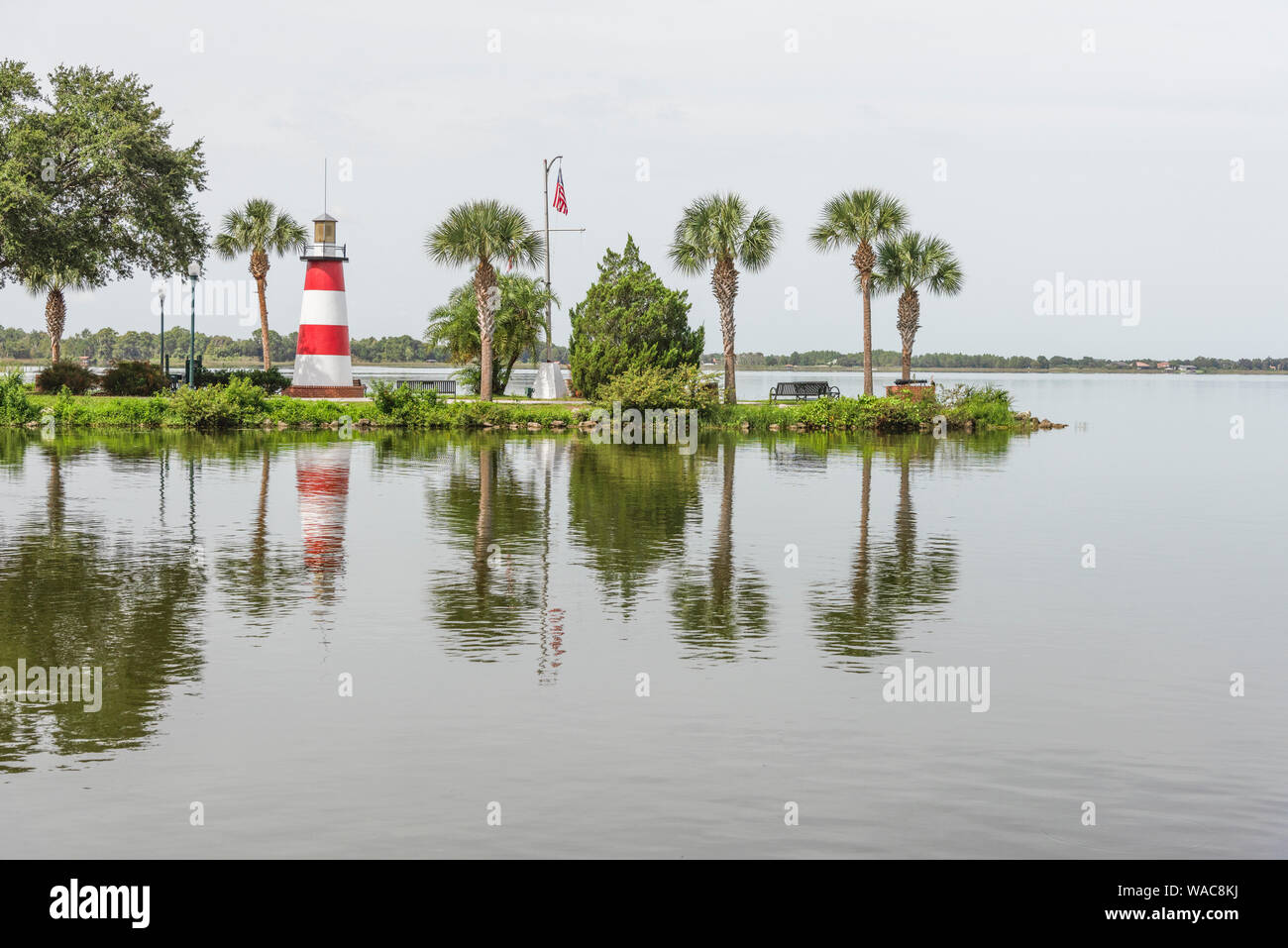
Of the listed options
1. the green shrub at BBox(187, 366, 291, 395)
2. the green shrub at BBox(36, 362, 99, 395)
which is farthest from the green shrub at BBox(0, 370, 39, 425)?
the green shrub at BBox(187, 366, 291, 395)

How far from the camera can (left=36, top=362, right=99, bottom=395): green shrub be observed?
55.8 meters

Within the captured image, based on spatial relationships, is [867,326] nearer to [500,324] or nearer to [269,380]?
[500,324]

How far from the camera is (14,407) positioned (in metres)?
47.2

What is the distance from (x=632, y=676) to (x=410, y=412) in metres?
40.5

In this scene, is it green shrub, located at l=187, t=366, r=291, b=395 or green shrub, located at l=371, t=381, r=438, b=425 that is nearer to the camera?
green shrub, located at l=371, t=381, r=438, b=425

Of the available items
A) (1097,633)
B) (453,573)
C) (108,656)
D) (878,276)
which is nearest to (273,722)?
(108,656)

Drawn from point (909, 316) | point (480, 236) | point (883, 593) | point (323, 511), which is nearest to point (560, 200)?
point (480, 236)

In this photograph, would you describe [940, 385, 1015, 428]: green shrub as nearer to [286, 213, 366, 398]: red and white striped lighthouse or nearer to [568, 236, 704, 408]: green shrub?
[568, 236, 704, 408]: green shrub

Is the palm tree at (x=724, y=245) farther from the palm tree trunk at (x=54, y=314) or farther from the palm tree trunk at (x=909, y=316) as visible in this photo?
the palm tree trunk at (x=54, y=314)

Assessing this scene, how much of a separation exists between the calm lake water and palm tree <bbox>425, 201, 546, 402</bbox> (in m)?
35.7

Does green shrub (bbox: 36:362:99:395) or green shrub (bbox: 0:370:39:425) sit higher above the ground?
green shrub (bbox: 36:362:99:395)

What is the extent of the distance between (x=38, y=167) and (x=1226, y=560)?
42.5m

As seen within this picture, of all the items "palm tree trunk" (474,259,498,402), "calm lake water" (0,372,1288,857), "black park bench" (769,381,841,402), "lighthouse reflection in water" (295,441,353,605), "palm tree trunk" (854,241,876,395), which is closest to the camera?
"calm lake water" (0,372,1288,857)
